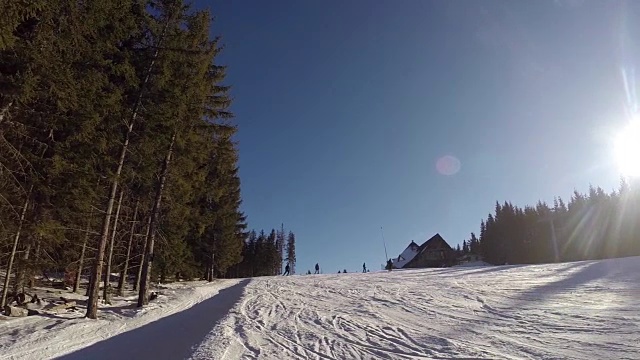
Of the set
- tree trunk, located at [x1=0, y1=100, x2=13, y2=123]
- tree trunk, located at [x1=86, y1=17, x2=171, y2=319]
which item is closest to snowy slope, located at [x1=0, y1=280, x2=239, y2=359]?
tree trunk, located at [x1=86, y1=17, x2=171, y2=319]

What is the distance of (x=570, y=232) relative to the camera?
76.8 meters

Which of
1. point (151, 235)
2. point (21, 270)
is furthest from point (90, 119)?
point (151, 235)

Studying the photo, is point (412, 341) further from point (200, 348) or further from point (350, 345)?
point (200, 348)

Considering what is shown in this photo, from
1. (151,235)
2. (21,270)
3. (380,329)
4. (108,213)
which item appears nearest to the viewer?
(380,329)

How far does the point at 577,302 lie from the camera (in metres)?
10.6

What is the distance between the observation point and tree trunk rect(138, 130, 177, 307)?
15.1 meters

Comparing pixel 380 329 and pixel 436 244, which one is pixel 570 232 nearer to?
pixel 436 244

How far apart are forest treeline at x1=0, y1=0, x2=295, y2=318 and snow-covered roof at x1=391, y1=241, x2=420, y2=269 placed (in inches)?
2812

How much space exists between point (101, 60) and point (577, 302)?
1560 centimetres

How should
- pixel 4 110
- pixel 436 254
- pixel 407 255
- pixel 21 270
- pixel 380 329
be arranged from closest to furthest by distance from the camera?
pixel 380 329
pixel 4 110
pixel 21 270
pixel 436 254
pixel 407 255

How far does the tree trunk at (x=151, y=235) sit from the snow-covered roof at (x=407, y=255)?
72.5 metres

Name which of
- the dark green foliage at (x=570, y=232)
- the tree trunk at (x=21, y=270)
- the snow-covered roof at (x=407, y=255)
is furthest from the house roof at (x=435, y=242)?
the tree trunk at (x=21, y=270)

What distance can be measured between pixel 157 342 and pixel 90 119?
6670 mm

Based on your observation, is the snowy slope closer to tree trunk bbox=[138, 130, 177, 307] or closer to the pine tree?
tree trunk bbox=[138, 130, 177, 307]
